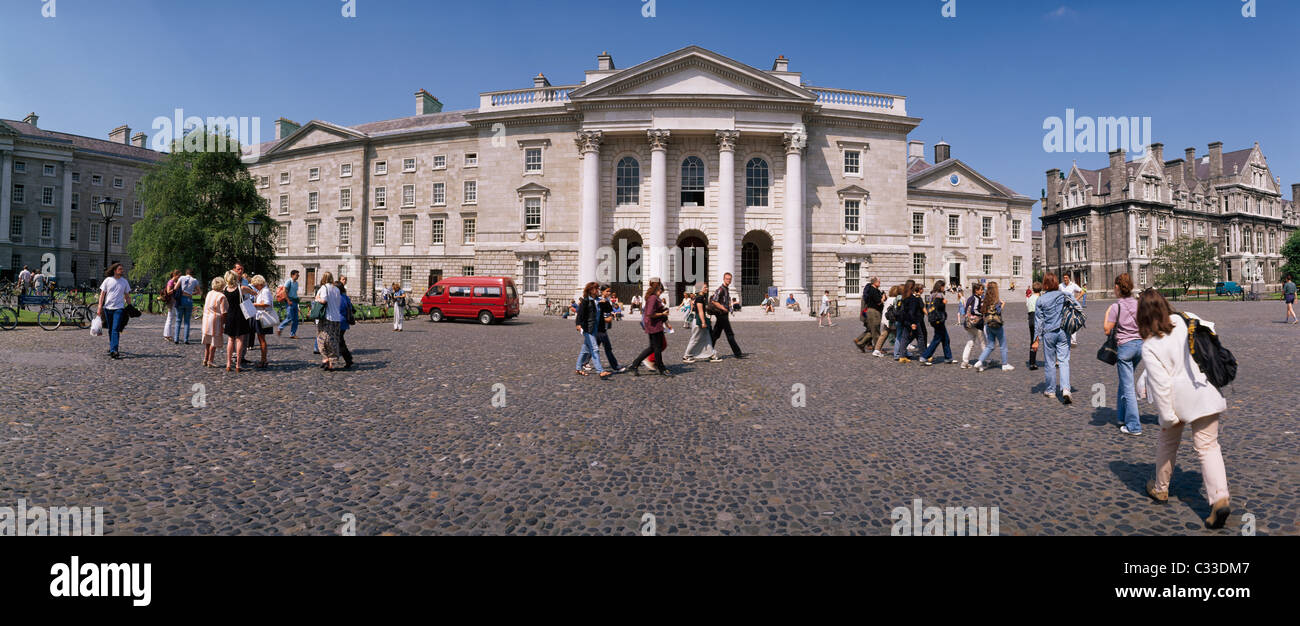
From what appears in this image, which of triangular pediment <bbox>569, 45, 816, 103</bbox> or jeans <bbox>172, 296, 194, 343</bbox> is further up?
triangular pediment <bbox>569, 45, 816, 103</bbox>

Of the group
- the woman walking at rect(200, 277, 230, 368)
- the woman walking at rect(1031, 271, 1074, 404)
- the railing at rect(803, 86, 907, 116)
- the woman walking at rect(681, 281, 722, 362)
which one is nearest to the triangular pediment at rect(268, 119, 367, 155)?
the railing at rect(803, 86, 907, 116)

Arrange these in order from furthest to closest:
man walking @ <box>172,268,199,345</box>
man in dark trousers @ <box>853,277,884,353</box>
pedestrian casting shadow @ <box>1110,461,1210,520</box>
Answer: man in dark trousers @ <box>853,277,884,353</box> → man walking @ <box>172,268,199,345</box> → pedestrian casting shadow @ <box>1110,461,1210,520</box>

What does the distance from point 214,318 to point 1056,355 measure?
1369cm

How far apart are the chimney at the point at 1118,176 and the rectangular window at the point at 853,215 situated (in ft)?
181

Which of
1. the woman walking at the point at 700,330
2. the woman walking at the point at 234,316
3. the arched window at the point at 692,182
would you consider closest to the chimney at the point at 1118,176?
the arched window at the point at 692,182

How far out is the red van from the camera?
25.3 m

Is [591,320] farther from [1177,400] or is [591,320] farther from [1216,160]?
[1216,160]

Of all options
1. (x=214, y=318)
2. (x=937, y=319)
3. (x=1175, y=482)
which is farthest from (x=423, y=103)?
(x=1175, y=482)

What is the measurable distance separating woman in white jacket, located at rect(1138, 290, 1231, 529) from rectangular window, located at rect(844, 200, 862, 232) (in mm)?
34471

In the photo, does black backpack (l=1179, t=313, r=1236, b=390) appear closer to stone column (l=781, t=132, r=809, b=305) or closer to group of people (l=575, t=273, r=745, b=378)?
group of people (l=575, t=273, r=745, b=378)

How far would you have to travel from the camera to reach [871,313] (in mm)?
14234

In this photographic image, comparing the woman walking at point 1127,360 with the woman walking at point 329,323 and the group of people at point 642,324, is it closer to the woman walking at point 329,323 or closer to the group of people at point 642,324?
the group of people at point 642,324

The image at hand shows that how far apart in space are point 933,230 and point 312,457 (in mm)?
51028
